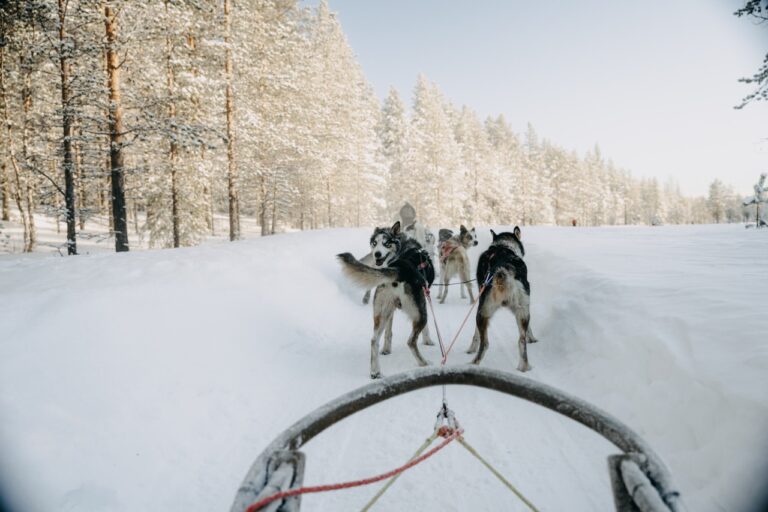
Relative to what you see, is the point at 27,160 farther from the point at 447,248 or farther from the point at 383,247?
the point at 447,248

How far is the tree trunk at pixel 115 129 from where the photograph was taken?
9.66 meters

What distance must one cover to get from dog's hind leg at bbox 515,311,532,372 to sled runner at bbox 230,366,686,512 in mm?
2858

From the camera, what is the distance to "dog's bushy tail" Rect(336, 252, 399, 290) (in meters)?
4.47

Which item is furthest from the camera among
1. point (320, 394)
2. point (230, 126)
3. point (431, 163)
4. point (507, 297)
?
point (431, 163)

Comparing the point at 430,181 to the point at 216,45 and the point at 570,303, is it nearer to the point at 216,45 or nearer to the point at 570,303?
the point at 216,45

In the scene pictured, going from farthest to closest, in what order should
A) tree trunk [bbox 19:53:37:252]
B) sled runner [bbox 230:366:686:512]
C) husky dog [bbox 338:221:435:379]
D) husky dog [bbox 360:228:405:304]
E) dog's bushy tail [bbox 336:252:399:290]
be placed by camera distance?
1. tree trunk [bbox 19:53:37:252]
2. husky dog [bbox 360:228:405:304]
3. husky dog [bbox 338:221:435:379]
4. dog's bushy tail [bbox 336:252:399:290]
5. sled runner [bbox 230:366:686:512]

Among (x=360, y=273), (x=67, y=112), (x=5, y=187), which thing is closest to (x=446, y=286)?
(x=360, y=273)

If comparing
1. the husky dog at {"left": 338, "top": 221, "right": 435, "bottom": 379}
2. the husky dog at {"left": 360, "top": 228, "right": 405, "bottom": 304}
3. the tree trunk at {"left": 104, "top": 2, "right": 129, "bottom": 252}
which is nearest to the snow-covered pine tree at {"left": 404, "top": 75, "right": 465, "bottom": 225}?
the tree trunk at {"left": 104, "top": 2, "right": 129, "bottom": 252}

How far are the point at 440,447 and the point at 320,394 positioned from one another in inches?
116

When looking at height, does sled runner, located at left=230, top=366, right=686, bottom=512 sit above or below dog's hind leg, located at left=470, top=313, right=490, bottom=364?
above

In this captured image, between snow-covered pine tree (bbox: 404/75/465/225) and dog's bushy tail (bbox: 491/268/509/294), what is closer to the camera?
dog's bushy tail (bbox: 491/268/509/294)

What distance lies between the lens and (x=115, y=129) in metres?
10.1

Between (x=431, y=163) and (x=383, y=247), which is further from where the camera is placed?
(x=431, y=163)

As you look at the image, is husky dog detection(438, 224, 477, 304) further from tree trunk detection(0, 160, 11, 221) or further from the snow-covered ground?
tree trunk detection(0, 160, 11, 221)
